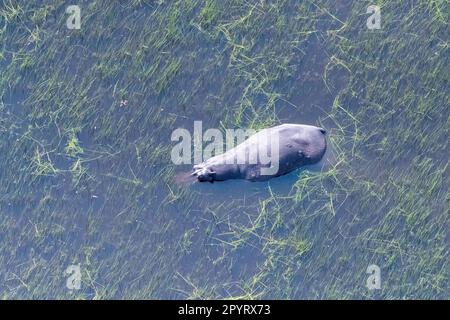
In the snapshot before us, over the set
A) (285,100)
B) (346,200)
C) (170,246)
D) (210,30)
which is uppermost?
(210,30)

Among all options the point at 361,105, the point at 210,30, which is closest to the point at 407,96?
the point at 361,105

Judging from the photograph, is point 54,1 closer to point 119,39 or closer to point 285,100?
point 119,39

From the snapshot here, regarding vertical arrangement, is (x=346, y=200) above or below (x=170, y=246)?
above

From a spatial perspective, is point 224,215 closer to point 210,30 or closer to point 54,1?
point 210,30
